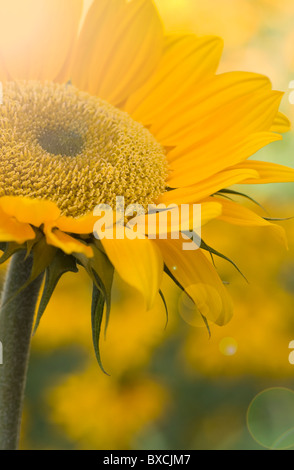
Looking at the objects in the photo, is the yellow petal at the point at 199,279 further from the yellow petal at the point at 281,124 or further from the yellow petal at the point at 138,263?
the yellow petal at the point at 281,124

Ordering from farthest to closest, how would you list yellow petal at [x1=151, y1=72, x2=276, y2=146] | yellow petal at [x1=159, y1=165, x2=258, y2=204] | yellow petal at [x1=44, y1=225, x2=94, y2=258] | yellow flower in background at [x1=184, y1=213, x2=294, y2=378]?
yellow flower in background at [x1=184, y1=213, x2=294, y2=378] < yellow petal at [x1=151, y1=72, x2=276, y2=146] < yellow petal at [x1=159, y1=165, x2=258, y2=204] < yellow petal at [x1=44, y1=225, x2=94, y2=258]

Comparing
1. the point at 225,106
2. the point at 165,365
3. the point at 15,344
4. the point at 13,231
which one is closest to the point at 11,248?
the point at 13,231

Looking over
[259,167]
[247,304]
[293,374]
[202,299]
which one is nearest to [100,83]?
[259,167]

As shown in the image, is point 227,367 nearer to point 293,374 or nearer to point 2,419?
point 293,374

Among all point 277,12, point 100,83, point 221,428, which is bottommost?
point 221,428

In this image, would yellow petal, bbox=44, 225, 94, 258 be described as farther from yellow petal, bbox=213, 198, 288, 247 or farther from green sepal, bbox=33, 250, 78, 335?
yellow petal, bbox=213, 198, 288, 247

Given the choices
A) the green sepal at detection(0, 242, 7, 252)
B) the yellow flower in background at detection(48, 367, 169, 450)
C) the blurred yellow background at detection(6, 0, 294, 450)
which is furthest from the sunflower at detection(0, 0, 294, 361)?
the yellow flower in background at detection(48, 367, 169, 450)

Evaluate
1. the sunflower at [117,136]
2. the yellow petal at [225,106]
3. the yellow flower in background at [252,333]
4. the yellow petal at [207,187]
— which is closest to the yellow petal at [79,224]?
the sunflower at [117,136]
